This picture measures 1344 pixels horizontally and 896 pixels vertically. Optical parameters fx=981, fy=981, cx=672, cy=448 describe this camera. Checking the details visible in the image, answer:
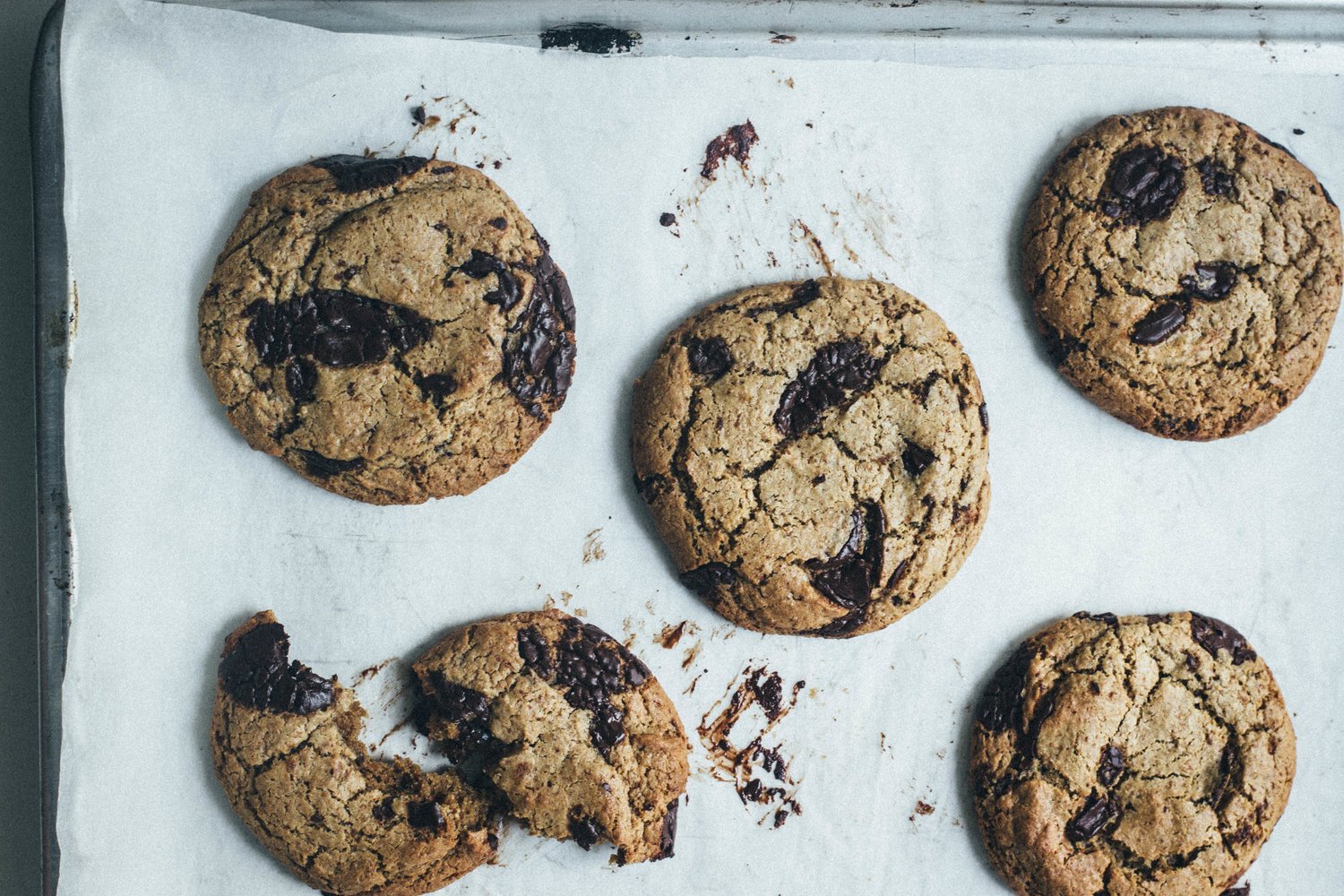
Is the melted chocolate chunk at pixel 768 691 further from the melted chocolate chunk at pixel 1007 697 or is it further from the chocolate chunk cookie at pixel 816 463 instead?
the melted chocolate chunk at pixel 1007 697

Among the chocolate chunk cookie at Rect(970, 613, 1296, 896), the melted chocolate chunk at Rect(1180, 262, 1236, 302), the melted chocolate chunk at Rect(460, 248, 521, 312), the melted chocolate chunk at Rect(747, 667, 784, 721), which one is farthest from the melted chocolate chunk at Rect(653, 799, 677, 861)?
the melted chocolate chunk at Rect(1180, 262, 1236, 302)

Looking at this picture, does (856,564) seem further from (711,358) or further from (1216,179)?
(1216,179)

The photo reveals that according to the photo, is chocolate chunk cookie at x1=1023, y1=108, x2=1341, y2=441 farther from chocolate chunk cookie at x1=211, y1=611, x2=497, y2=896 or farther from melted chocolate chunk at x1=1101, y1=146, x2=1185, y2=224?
chocolate chunk cookie at x1=211, y1=611, x2=497, y2=896

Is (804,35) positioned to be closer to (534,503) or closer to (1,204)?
(534,503)

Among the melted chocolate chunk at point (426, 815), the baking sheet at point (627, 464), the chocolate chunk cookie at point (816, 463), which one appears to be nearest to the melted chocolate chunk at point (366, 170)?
the baking sheet at point (627, 464)

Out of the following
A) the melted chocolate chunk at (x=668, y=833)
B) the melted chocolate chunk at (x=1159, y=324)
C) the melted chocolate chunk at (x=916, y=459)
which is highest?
the melted chocolate chunk at (x=1159, y=324)

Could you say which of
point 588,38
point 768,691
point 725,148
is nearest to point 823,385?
point 725,148

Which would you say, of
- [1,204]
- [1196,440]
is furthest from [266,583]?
Answer: [1196,440]
